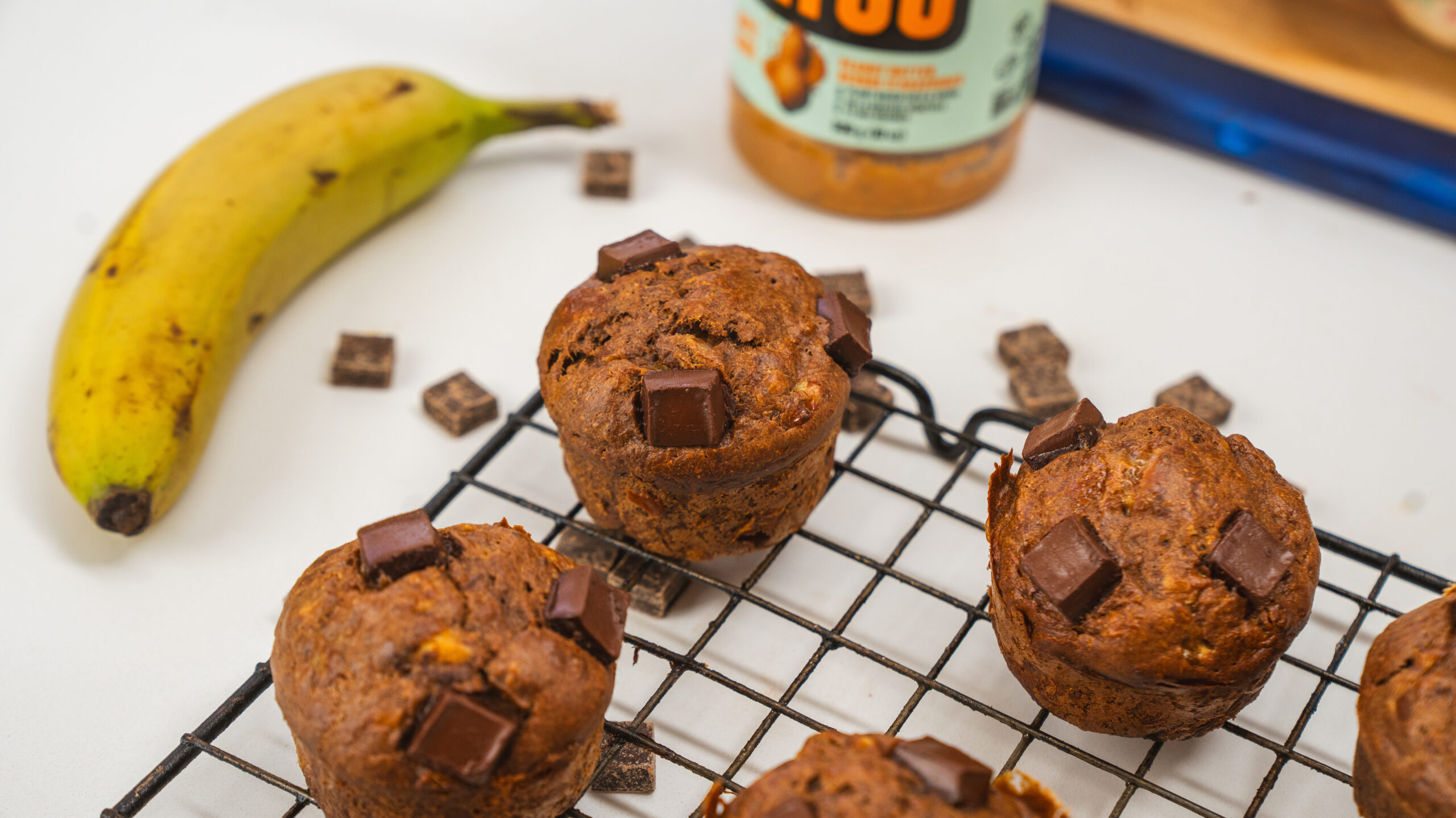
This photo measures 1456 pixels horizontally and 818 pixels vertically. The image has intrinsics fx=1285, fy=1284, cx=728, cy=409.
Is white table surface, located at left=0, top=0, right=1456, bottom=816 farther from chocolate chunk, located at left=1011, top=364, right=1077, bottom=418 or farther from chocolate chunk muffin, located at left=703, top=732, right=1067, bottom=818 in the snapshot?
chocolate chunk muffin, located at left=703, top=732, right=1067, bottom=818

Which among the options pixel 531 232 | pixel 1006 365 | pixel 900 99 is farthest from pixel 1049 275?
pixel 531 232

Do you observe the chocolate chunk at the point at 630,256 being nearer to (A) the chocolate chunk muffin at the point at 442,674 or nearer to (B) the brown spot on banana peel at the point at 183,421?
(A) the chocolate chunk muffin at the point at 442,674

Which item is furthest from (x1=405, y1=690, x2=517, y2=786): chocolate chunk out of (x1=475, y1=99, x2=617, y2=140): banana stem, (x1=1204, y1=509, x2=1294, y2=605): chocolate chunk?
(x1=475, y1=99, x2=617, y2=140): banana stem

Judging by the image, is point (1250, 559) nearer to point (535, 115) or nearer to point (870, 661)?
point (870, 661)

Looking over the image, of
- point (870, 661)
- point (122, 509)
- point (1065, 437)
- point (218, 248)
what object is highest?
point (1065, 437)

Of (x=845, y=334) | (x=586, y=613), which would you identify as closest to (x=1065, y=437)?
(x=845, y=334)
